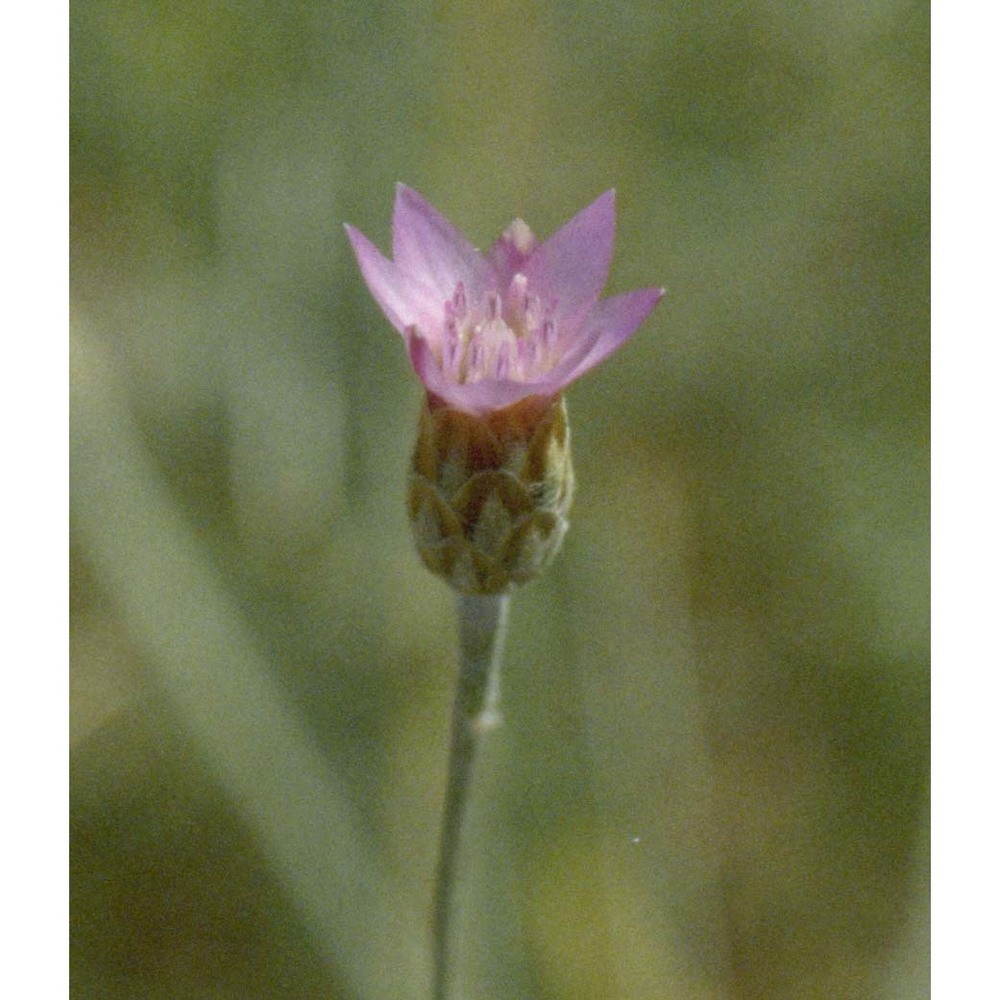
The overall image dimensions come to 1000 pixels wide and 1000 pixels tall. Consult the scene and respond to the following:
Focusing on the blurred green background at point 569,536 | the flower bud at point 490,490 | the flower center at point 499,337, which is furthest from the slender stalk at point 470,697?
the blurred green background at point 569,536

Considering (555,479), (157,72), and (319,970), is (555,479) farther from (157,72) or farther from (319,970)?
(157,72)

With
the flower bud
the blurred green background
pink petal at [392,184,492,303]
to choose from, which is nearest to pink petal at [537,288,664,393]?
the flower bud

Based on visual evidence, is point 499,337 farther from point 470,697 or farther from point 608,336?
point 470,697

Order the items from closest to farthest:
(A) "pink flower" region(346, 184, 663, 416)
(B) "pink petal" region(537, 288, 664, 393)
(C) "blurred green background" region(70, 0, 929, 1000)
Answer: (B) "pink petal" region(537, 288, 664, 393) → (A) "pink flower" region(346, 184, 663, 416) → (C) "blurred green background" region(70, 0, 929, 1000)

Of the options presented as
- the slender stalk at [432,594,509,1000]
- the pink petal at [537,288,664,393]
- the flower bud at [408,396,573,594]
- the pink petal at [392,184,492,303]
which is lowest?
the slender stalk at [432,594,509,1000]

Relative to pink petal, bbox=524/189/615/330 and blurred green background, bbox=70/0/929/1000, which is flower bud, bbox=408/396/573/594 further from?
blurred green background, bbox=70/0/929/1000

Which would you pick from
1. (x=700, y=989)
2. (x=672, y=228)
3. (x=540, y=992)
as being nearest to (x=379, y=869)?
(x=540, y=992)

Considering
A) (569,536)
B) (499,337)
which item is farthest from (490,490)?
(569,536)
